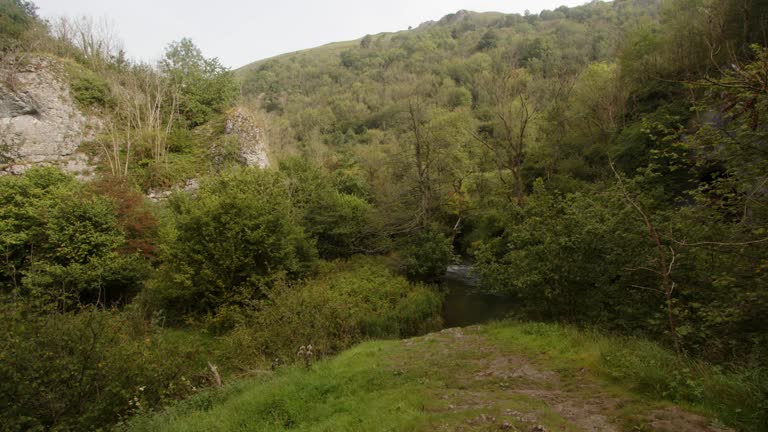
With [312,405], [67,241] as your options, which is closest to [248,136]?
[67,241]

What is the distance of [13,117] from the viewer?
24.5 m

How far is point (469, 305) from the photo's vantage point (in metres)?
20.8

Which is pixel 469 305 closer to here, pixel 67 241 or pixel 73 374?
pixel 73 374

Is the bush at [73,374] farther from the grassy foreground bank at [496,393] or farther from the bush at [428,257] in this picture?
the bush at [428,257]

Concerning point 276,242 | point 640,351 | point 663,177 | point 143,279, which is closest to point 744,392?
point 640,351

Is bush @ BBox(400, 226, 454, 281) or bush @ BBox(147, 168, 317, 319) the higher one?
bush @ BBox(147, 168, 317, 319)

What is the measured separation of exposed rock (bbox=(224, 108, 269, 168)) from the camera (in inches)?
1150

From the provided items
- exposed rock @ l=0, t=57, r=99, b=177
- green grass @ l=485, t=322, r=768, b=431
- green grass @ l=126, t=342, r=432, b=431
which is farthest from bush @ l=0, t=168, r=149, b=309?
green grass @ l=485, t=322, r=768, b=431

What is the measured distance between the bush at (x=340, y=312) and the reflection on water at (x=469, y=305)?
0.98 meters

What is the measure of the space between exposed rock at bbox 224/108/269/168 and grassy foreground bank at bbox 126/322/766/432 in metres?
22.4

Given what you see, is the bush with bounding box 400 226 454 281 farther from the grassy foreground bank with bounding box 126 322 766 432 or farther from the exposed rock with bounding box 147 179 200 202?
the exposed rock with bounding box 147 179 200 202

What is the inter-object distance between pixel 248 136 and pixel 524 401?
28316 millimetres

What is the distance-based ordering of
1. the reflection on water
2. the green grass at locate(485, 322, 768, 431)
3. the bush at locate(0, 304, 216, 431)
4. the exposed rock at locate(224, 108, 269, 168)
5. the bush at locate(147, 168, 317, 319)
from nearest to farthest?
the green grass at locate(485, 322, 768, 431) < the bush at locate(0, 304, 216, 431) < the bush at locate(147, 168, 317, 319) < the reflection on water < the exposed rock at locate(224, 108, 269, 168)

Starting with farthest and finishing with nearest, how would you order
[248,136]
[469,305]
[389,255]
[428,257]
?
[248,136] → [389,255] → [428,257] → [469,305]
